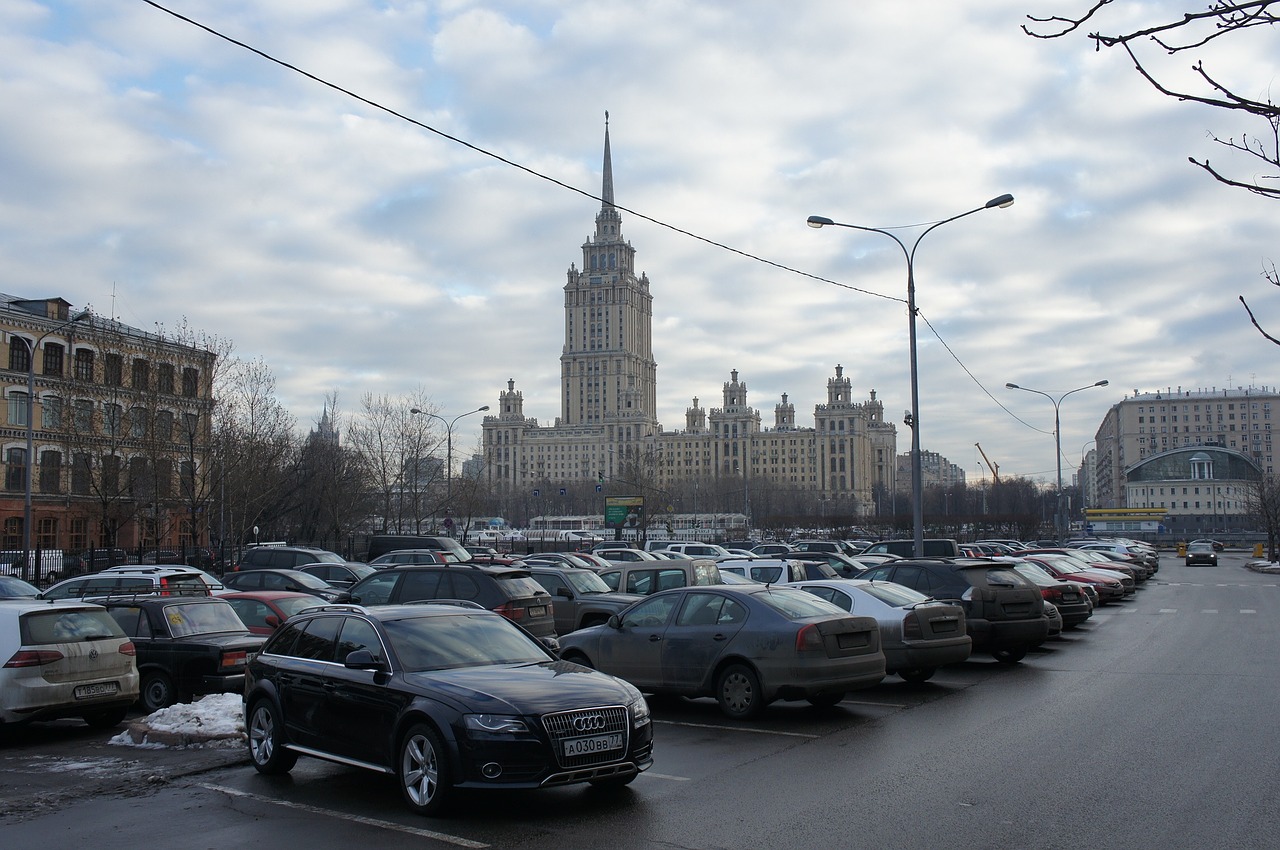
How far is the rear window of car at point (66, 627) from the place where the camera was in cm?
1105

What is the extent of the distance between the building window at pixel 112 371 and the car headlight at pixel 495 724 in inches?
1548

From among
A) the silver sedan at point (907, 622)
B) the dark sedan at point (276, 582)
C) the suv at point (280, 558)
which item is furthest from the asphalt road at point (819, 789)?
the suv at point (280, 558)

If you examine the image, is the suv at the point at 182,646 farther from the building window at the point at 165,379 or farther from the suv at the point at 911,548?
the building window at the point at 165,379

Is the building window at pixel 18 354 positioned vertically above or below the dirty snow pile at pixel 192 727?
above

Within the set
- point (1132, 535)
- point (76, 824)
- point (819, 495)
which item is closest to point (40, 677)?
point (76, 824)

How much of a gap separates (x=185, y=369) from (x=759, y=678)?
40.8m

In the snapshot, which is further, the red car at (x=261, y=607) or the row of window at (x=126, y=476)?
the row of window at (x=126, y=476)

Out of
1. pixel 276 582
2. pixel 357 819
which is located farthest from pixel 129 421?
pixel 357 819

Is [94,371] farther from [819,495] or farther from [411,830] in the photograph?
[819,495]

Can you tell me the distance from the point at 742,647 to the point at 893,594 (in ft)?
12.3

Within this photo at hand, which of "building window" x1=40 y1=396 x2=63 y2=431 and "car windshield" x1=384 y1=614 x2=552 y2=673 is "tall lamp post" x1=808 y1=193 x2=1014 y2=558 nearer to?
"car windshield" x1=384 y1=614 x2=552 y2=673

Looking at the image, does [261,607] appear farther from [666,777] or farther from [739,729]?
[666,777]

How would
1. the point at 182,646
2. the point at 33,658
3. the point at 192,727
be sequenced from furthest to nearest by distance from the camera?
the point at 182,646
the point at 33,658
the point at 192,727

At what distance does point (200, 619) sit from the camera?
1323cm
